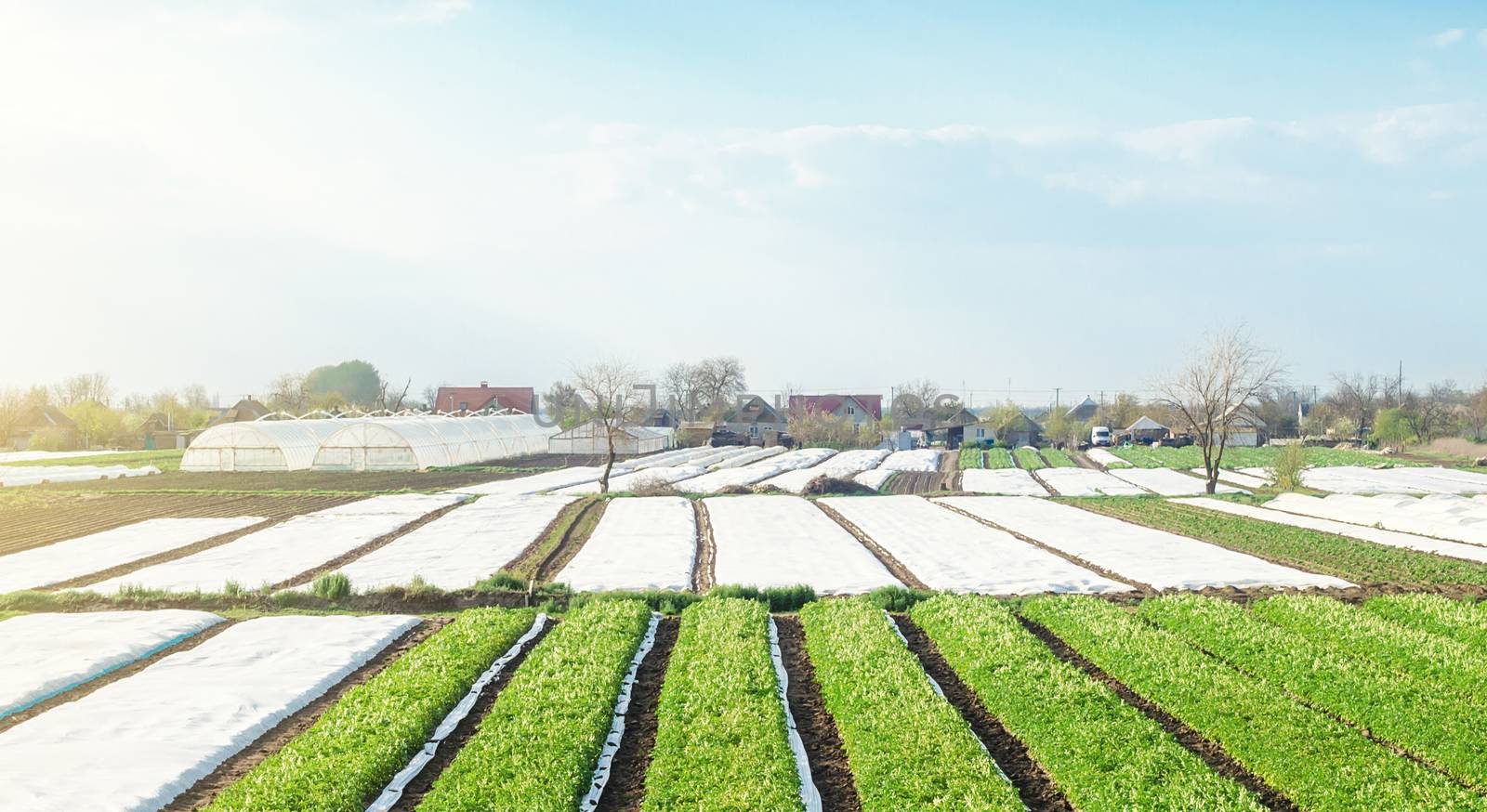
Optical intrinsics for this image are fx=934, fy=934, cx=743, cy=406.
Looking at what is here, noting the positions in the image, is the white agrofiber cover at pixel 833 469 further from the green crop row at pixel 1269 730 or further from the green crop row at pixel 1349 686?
the green crop row at pixel 1269 730

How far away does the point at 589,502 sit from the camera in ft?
101

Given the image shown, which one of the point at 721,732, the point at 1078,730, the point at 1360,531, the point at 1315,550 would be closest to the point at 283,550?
the point at 721,732

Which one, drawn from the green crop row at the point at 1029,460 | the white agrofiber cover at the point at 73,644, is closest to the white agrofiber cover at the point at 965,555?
the white agrofiber cover at the point at 73,644

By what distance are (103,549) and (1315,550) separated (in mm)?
28237

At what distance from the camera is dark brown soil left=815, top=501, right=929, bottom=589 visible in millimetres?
18788

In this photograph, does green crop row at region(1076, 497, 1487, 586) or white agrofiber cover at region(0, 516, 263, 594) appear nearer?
green crop row at region(1076, 497, 1487, 586)

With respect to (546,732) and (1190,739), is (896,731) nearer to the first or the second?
(1190,739)

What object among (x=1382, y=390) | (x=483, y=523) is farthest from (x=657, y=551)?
(x=1382, y=390)

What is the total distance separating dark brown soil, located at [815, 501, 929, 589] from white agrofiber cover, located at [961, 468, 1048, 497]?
1349 cm

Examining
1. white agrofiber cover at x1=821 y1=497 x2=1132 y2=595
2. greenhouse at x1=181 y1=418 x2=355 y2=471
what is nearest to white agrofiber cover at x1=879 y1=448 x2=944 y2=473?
white agrofiber cover at x1=821 y1=497 x2=1132 y2=595

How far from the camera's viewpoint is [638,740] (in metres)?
9.31

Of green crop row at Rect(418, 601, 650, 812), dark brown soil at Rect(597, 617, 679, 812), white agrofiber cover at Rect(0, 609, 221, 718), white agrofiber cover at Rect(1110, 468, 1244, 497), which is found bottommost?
white agrofiber cover at Rect(1110, 468, 1244, 497)

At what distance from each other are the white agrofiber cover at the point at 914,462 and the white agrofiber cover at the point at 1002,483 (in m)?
4.02

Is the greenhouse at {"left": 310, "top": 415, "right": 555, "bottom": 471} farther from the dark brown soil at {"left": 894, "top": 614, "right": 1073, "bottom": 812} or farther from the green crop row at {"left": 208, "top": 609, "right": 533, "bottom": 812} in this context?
the dark brown soil at {"left": 894, "top": 614, "right": 1073, "bottom": 812}
